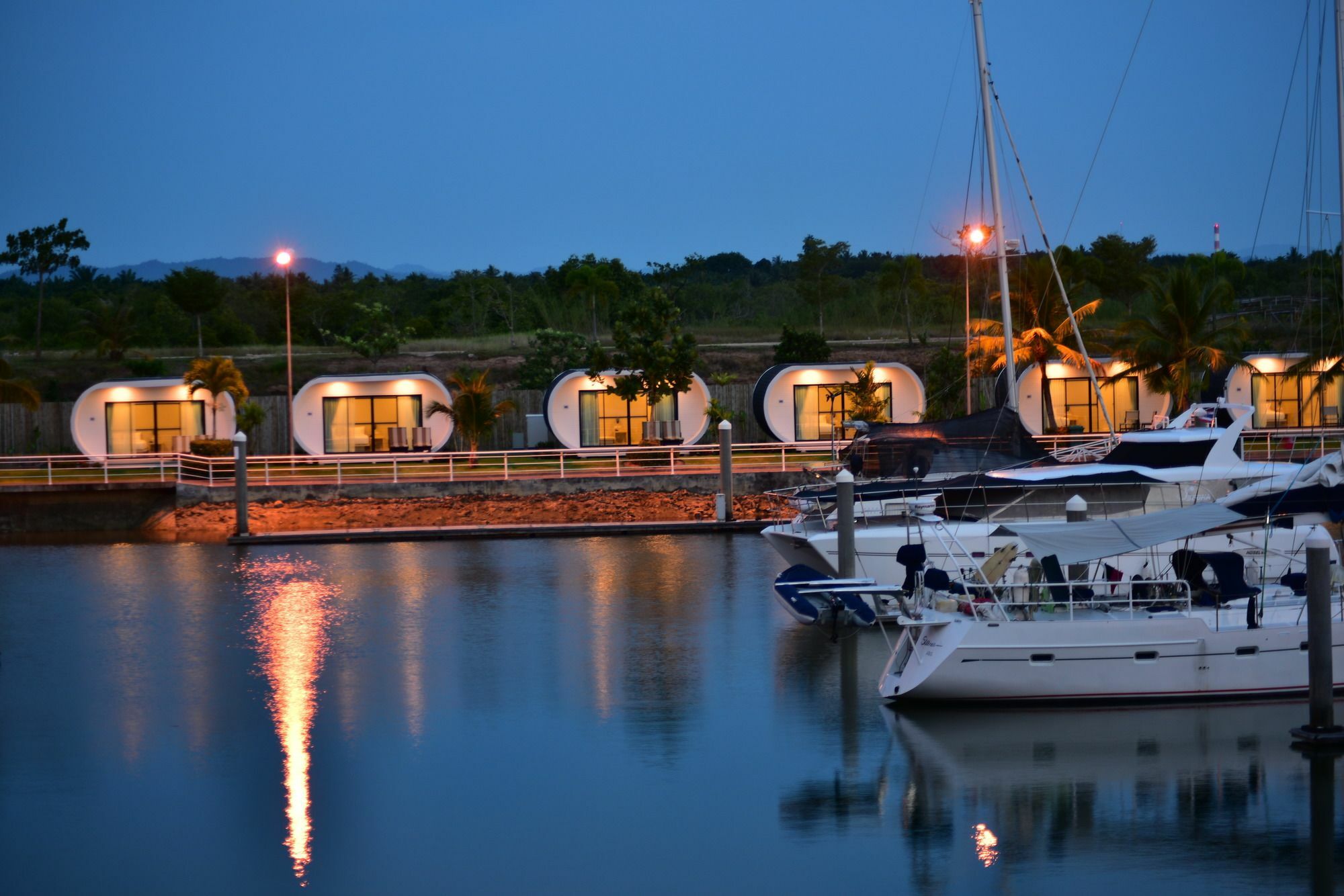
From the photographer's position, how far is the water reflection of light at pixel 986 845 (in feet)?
37.7

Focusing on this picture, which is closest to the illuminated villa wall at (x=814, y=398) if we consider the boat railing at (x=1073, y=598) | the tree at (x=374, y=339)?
the tree at (x=374, y=339)

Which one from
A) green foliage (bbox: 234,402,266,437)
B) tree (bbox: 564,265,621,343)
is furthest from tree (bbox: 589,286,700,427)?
tree (bbox: 564,265,621,343)

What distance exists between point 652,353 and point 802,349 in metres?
12.0

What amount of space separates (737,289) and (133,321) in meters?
35.1

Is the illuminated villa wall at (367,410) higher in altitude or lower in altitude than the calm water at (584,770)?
higher

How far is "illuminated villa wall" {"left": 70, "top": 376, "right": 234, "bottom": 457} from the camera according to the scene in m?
41.1

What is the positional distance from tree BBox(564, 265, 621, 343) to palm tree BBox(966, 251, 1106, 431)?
22.4 meters

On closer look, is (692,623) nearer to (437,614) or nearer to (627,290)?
(437,614)

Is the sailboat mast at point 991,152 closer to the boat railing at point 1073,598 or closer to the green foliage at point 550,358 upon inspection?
the boat railing at point 1073,598

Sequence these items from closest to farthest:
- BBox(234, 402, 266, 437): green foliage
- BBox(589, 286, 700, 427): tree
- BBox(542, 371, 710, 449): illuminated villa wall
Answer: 1. BBox(589, 286, 700, 427): tree
2. BBox(542, 371, 710, 449): illuminated villa wall
3. BBox(234, 402, 266, 437): green foliage

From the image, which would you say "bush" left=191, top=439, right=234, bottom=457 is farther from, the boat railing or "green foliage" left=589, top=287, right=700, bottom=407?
the boat railing

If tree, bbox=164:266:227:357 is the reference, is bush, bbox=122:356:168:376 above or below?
below

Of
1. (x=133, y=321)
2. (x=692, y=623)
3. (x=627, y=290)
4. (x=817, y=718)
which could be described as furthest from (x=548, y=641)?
(x=627, y=290)

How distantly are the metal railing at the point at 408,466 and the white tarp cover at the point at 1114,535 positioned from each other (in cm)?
1755
